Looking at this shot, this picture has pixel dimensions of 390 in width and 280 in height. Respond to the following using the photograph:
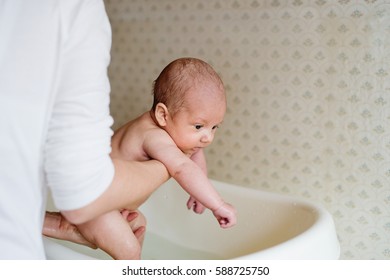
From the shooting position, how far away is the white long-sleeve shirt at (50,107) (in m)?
0.62

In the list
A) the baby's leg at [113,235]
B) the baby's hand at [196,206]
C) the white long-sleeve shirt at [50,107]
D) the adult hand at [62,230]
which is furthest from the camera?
the baby's hand at [196,206]

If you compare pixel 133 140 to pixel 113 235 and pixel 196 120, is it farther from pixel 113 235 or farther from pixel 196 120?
pixel 113 235

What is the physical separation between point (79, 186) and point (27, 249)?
13cm

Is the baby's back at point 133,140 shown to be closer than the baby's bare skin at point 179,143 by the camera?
No

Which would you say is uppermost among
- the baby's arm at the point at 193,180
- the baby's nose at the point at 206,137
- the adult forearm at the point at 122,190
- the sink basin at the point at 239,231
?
the adult forearm at the point at 122,190

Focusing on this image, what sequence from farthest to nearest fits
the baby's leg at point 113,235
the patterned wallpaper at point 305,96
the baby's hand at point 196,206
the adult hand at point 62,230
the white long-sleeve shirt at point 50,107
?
the patterned wallpaper at point 305,96 < the baby's hand at point 196,206 < the adult hand at point 62,230 < the baby's leg at point 113,235 < the white long-sleeve shirt at point 50,107

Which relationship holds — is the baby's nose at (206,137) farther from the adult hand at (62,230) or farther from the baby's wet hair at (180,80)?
the adult hand at (62,230)

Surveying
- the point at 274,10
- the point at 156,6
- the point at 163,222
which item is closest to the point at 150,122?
the point at 163,222

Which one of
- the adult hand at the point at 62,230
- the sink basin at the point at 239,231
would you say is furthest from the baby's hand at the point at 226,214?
the adult hand at the point at 62,230

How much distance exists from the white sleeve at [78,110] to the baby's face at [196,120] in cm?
46

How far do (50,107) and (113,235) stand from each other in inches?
15.7

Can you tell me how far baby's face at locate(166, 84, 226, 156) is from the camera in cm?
110

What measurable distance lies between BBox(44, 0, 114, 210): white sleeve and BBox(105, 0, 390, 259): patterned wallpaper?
42.0 inches

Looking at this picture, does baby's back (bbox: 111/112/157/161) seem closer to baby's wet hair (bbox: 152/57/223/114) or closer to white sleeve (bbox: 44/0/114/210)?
baby's wet hair (bbox: 152/57/223/114)
